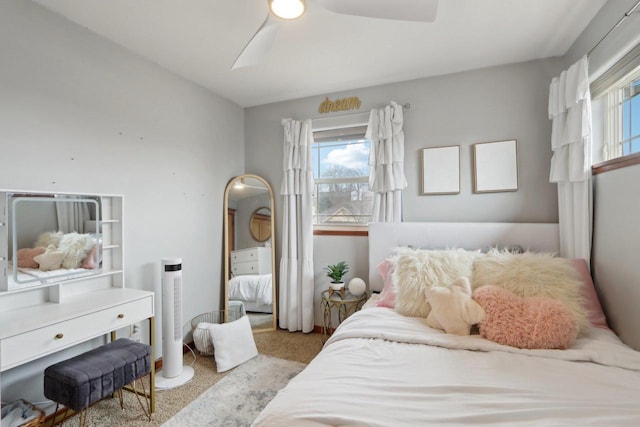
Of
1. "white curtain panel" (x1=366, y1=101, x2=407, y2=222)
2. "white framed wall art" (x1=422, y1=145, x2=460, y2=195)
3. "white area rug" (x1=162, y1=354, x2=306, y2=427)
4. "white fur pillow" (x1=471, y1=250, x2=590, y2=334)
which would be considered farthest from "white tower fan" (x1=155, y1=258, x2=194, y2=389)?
"white framed wall art" (x1=422, y1=145, x2=460, y2=195)

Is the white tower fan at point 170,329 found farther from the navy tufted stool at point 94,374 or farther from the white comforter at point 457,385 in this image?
the white comforter at point 457,385

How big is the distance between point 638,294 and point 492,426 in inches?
53.8

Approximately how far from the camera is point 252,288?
127 inches

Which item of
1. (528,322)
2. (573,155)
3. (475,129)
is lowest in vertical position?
(528,322)

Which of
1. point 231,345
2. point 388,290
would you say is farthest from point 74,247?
point 388,290

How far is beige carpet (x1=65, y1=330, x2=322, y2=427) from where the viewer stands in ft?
6.01

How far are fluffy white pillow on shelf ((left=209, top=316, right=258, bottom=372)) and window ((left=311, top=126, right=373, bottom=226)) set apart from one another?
1.35m

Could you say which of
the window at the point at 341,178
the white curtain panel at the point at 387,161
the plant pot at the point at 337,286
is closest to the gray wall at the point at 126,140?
the window at the point at 341,178

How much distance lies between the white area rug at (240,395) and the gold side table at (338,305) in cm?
57

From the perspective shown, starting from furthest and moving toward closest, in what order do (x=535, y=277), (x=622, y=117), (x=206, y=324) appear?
(x=206, y=324)
(x=622, y=117)
(x=535, y=277)

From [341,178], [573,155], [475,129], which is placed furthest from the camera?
[341,178]

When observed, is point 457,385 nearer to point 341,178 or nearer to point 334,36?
point 334,36

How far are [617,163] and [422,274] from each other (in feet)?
4.27

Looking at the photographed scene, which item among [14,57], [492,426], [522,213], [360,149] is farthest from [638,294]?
[14,57]
